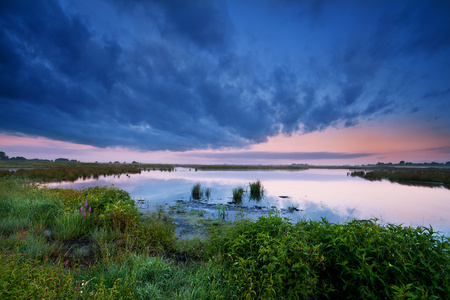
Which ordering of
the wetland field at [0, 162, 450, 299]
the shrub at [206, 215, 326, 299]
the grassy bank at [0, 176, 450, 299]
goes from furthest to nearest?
the shrub at [206, 215, 326, 299] → the wetland field at [0, 162, 450, 299] → the grassy bank at [0, 176, 450, 299]

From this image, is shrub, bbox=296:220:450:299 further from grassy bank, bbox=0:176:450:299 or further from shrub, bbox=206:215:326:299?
shrub, bbox=206:215:326:299

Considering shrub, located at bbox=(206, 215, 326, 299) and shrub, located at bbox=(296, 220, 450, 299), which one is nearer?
shrub, located at bbox=(296, 220, 450, 299)

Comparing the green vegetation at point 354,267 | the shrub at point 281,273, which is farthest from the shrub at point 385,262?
the shrub at point 281,273

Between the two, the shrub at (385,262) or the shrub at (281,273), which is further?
the shrub at (281,273)

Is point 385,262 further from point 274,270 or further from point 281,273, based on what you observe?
point 274,270

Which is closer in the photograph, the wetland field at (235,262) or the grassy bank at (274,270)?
the grassy bank at (274,270)

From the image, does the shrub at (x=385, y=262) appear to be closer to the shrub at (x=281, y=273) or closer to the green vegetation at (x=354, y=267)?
the green vegetation at (x=354, y=267)

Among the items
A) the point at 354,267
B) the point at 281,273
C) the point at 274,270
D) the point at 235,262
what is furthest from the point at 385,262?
the point at 235,262

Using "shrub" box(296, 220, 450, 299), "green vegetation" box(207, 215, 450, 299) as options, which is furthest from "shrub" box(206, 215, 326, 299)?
"shrub" box(296, 220, 450, 299)

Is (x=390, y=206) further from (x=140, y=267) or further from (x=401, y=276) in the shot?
(x=140, y=267)

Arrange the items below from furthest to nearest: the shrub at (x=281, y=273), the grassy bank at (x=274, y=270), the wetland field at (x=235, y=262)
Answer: the shrub at (x=281, y=273) < the wetland field at (x=235, y=262) < the grassy bank at (x=274, y=270)

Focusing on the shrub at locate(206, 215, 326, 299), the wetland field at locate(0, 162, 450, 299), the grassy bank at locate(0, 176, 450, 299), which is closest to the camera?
the grassy bank at locate(0, 176, 450, 299)

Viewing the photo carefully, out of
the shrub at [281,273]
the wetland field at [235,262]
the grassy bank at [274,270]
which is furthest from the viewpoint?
the shrub at [281,273]

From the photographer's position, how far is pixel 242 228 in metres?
5.22
